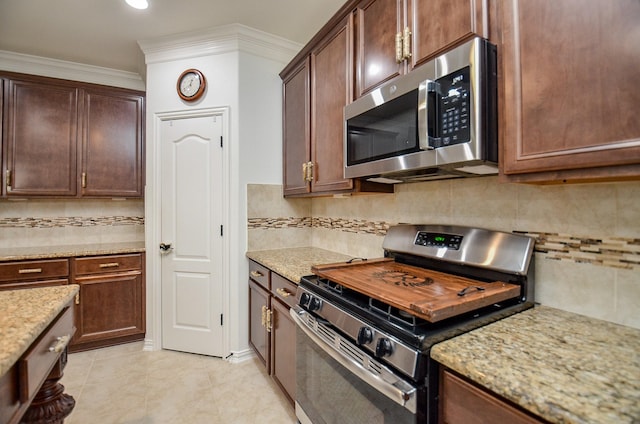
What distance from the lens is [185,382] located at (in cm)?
211

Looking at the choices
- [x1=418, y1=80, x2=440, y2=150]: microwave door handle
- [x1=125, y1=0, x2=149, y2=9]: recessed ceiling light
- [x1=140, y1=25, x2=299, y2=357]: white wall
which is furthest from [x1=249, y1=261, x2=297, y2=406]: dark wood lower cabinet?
[x1=125, y1=0, x2=149, y2=9]: recessed ceiling light

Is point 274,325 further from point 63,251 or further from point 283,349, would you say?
point 63,251

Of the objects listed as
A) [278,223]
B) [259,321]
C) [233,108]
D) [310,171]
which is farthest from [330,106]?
[259,321]

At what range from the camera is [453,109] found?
1.06 meters

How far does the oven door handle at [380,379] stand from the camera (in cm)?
83

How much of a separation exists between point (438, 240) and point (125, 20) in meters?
→ 2.60

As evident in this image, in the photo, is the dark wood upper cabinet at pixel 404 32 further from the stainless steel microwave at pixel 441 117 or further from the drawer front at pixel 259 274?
the drawer front at pixel 259 274

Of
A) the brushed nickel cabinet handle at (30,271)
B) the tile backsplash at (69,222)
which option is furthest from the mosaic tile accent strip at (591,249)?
the tile backsplash at (69,222)

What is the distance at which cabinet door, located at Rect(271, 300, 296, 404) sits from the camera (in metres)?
1.71

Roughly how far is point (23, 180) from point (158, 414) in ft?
7.40

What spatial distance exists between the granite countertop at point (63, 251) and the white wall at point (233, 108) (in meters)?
0.35

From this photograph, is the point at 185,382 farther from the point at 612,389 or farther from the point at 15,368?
the point at 612,389

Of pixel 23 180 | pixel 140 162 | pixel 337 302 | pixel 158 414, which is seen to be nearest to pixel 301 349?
pixel 337 302

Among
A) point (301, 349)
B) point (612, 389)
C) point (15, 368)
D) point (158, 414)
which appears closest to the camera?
point (612, 389)
